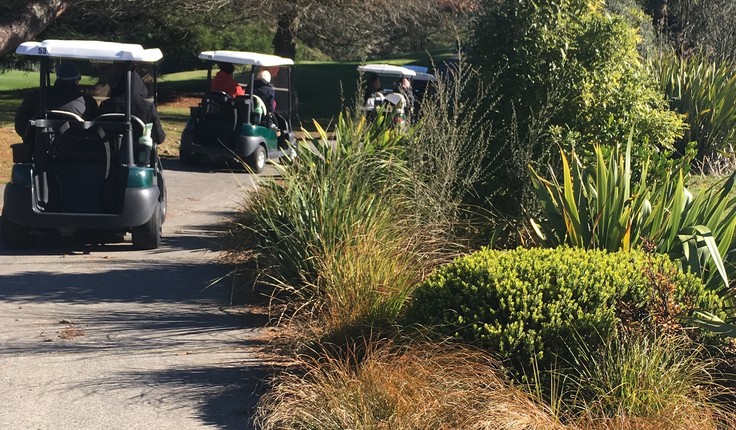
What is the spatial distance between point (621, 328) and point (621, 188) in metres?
1.40

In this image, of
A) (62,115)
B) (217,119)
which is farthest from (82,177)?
(217,119)

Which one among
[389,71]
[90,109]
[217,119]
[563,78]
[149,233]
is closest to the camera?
[563,78]

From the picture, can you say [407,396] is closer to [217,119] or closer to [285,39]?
[217,119]

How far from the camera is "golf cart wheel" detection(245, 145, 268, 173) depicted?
15242 millimetres

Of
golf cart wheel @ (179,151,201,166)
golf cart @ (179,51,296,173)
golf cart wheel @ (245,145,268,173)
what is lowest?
golf cart wheel @ (179,151,201,166)

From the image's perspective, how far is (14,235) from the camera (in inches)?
364

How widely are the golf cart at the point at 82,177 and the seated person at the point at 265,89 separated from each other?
671 centimetres

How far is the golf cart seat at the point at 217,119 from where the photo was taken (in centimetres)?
1547

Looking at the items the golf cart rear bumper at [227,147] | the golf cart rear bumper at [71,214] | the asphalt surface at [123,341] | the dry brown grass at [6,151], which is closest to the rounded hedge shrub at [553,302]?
the asphalt surface at [123,341]

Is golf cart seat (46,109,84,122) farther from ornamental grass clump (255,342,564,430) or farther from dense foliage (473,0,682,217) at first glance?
ornamental grass clump (255,342,564,430)

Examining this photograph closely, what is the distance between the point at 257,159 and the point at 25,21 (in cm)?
625

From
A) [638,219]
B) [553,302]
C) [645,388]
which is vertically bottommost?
[645,388]

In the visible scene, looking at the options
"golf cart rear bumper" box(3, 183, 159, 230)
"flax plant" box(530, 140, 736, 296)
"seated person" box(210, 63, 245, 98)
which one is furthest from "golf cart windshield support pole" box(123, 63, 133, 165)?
"seated person" box(210, 63, 245, 98)

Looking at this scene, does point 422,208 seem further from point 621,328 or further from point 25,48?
point 25,48
